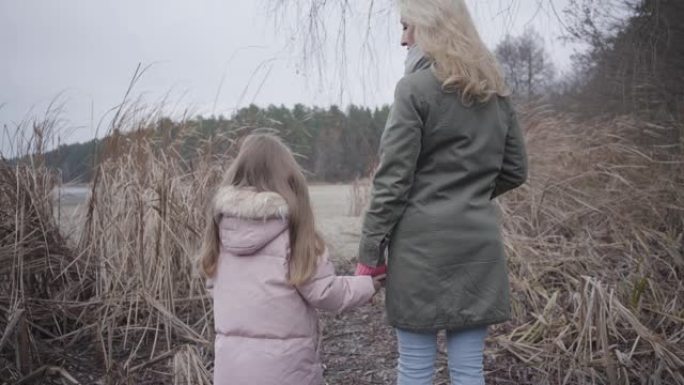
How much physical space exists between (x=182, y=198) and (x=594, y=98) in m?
5.26

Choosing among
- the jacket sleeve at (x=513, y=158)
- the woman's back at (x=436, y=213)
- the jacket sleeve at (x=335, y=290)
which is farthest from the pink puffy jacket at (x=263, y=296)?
the jacket sleeve at (x=513, y=158)

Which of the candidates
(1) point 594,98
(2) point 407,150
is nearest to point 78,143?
(2) point 407,150

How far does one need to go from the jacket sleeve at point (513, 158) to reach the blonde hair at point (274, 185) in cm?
63

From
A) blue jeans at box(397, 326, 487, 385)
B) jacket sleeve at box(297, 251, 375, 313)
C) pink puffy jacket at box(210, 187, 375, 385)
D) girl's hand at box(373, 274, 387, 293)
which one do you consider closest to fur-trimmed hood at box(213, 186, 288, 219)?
pink puffy jacket at box(210, 187, 375, 385)

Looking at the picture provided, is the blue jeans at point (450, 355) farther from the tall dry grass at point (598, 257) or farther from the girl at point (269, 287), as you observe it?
the tall dry grass at point (598, 257)

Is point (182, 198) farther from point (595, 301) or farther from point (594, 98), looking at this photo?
point (594, 98)

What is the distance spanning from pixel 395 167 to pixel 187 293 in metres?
2.02

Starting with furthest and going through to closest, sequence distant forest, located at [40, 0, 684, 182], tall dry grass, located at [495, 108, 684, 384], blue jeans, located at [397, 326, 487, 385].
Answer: distant forest, located at [40, 0, 684, 182]
tall dry grass, located at [495, 108, 684, 384]
blue jeans, located at [397, 326, 487, 385]

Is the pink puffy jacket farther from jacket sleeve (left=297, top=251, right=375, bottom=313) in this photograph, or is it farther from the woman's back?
the woman's back

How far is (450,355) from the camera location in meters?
1.81

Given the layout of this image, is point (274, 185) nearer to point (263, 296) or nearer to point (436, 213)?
point (263, 296)

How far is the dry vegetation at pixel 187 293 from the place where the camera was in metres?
2.48

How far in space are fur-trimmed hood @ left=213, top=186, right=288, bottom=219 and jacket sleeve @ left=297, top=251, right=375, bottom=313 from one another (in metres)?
0.21

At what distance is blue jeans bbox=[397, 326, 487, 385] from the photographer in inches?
69.4
